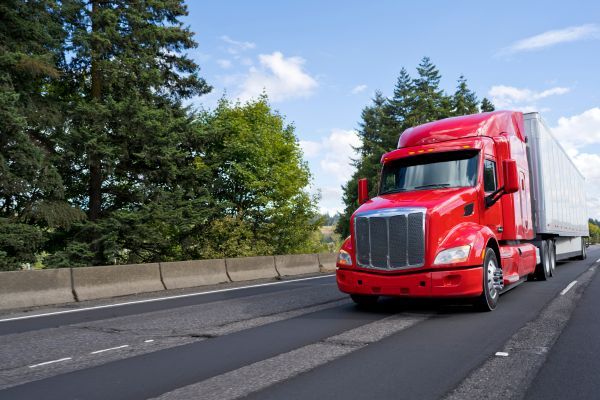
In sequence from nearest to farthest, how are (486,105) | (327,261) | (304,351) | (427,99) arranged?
(304,351) → (327,261) → (427,99) → (486,105)

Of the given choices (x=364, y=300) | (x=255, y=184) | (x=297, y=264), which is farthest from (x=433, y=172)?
(x=255, y=184)

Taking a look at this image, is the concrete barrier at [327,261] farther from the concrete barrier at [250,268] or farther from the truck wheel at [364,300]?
the truck wheel at [364,300]

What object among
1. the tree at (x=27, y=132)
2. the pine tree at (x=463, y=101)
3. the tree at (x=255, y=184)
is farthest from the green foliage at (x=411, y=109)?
the tree at (x=27, y=132)

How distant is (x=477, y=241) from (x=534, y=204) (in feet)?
18.3

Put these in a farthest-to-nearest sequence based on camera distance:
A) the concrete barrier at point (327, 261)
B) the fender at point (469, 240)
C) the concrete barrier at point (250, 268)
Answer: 1. the concrete barrier at point (327, 261)
2. the concrete barrier at point (250, 268)
3. the fender at point (469, 240)

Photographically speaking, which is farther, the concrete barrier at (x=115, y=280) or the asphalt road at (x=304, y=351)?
the concrete barrier at (x=115, y=280)

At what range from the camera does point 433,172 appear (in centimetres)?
888

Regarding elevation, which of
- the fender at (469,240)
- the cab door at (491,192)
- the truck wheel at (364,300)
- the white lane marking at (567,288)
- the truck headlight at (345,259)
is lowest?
the white lane marking at (567,288)

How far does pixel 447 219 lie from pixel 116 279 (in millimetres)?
7878

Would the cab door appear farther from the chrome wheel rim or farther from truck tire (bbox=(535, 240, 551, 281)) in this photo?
truck tire (bbox=(535, 240, 551, 281))

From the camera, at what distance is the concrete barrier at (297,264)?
1788 centimetres

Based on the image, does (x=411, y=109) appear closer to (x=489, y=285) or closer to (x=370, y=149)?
(x=370, y=149)

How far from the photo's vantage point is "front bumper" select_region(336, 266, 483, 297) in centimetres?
743

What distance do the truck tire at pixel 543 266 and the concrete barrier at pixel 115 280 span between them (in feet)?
32.1
